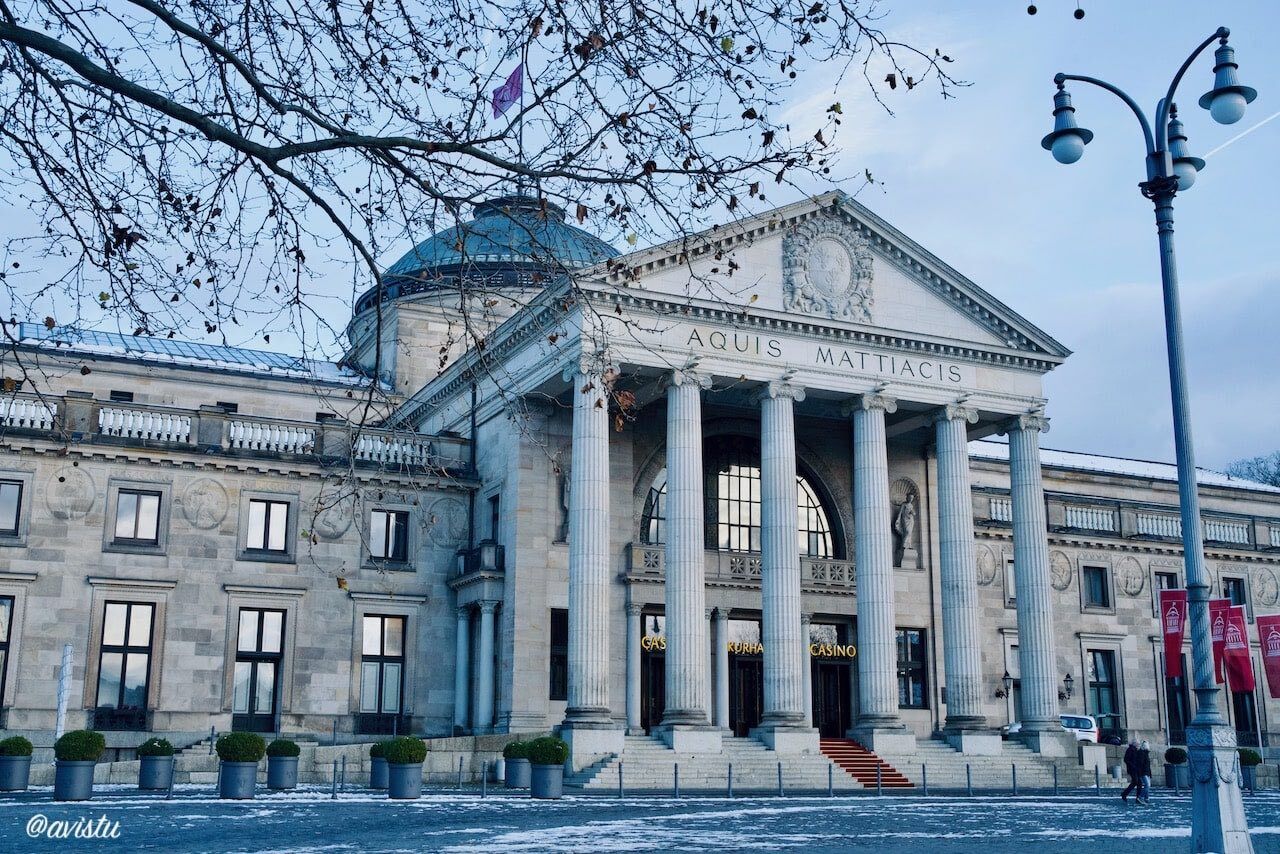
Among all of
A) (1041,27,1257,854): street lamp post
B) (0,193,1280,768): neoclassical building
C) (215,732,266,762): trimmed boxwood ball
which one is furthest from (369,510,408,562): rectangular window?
(1041,27,1257,854): street lamp post

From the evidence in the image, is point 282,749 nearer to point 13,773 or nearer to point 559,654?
point 13,773

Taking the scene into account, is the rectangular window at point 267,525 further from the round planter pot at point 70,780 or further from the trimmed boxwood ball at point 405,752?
the round planter pot at point 70,780

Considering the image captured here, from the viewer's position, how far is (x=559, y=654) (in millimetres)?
44219

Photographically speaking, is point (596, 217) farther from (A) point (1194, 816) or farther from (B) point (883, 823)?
(B) point (883, 823)

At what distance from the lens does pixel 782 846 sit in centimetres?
2050

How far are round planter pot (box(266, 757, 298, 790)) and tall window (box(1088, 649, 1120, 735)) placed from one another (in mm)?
35282

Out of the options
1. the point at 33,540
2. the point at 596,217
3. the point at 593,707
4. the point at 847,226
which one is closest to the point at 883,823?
the point at 593,707

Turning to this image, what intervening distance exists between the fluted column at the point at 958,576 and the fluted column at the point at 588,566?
1247 cm

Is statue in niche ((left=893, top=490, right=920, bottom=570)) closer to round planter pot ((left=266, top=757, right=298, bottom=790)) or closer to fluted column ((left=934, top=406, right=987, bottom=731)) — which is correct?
fluted column ((left=934, top=406, right=987, bottom=731))

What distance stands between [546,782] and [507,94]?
1927 cm

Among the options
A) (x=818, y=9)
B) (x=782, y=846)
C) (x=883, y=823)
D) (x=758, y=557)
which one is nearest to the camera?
(x=818, y=9)

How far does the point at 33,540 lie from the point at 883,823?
27988 millimetres

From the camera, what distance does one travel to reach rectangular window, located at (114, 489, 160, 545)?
42531 millimetres

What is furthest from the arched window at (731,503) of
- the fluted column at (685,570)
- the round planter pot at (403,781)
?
the round planter pot at (403,781)
